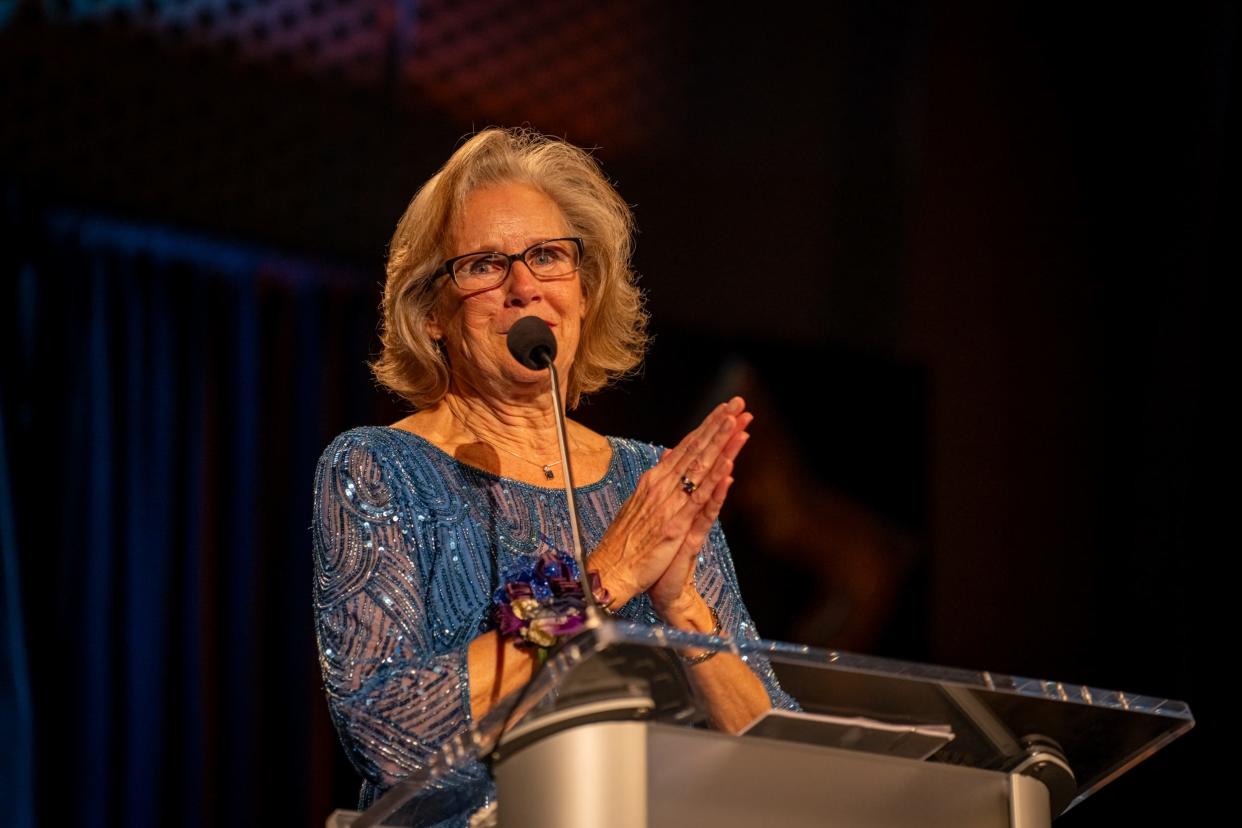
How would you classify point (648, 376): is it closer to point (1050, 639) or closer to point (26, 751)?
point (1050, 639)

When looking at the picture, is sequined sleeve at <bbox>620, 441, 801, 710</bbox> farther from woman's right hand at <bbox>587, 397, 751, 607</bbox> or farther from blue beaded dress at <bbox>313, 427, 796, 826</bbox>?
woman's right hand at <bbox>587, 397, 751, 607</bbox>

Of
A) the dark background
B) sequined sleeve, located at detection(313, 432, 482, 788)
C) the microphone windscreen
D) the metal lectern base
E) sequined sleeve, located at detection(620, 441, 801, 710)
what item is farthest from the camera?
the dark background

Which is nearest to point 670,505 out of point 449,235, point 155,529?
point 449,235

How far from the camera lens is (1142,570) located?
4160mm

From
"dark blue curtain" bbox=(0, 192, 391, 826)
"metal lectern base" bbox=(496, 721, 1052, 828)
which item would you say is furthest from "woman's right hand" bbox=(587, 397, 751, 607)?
"dark blue curtain" bbox=(0, 192, 391, 826)

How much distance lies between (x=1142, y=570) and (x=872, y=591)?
0.77 m

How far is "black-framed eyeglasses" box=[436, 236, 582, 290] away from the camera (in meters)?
2.10

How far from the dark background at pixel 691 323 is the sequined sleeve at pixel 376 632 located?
5.64 feet

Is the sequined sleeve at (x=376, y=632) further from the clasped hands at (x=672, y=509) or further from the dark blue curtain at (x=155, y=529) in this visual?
the dark blue curtain at (x=155, y=529)

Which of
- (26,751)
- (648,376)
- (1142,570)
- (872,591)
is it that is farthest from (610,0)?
(26,751)

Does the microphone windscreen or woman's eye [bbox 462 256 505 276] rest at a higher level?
woman's eye [bbox 462 256 505 276]

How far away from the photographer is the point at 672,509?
1.78 metres

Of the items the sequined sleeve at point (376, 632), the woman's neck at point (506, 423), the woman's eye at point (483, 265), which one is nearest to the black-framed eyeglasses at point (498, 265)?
the woman's eye at point (483, 265)

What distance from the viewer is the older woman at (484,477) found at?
1679 mm
